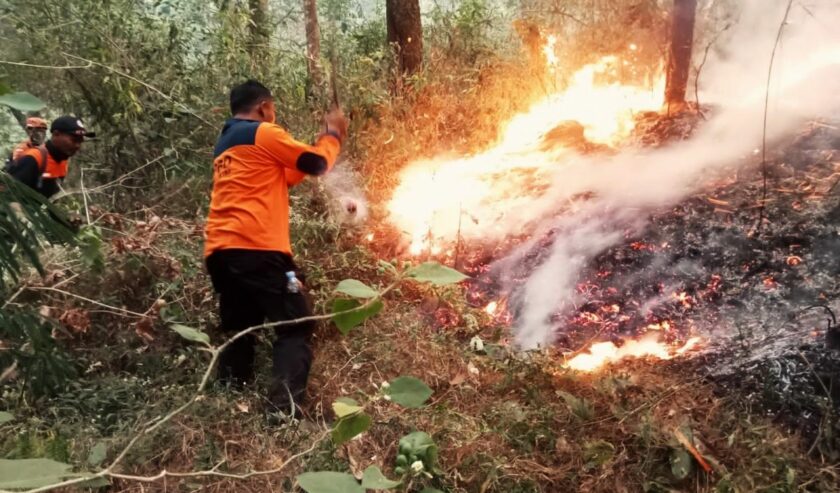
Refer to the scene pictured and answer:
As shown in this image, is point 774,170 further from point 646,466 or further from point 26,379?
point 26,379

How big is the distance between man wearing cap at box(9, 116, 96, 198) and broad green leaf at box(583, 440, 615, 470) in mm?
4610

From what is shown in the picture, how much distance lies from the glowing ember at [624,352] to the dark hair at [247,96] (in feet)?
8.71

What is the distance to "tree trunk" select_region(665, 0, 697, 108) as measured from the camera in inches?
231

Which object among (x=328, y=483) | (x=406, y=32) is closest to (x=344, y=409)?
(x=328, y=483)

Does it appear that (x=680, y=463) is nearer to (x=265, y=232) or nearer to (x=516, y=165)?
(x=265, y=232)

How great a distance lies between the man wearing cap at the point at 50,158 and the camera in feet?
15.2

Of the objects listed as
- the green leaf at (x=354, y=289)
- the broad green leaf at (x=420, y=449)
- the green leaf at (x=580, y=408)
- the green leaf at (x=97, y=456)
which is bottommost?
the green leaf at (x=580, y=408)

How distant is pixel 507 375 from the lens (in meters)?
3.52

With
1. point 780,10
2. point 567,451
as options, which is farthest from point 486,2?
point 567,451

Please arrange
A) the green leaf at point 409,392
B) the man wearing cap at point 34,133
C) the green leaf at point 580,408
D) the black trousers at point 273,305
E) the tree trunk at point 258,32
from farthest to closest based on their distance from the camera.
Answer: the tree trunk at point 258,32
the man wearing cap at point 34,133
the black trousers at point 273,305
the green leaf at point 580,408
the green leaf at point 409,392

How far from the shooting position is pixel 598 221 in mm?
5004

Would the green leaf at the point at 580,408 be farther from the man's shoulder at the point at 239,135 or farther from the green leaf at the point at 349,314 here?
the man's shoulder at the point at 239,135

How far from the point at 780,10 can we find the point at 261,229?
23.4 ft

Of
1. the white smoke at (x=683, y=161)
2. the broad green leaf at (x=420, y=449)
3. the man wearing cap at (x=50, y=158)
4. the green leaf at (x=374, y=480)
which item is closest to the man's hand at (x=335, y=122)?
the white smoke at (x=683, y=161)
